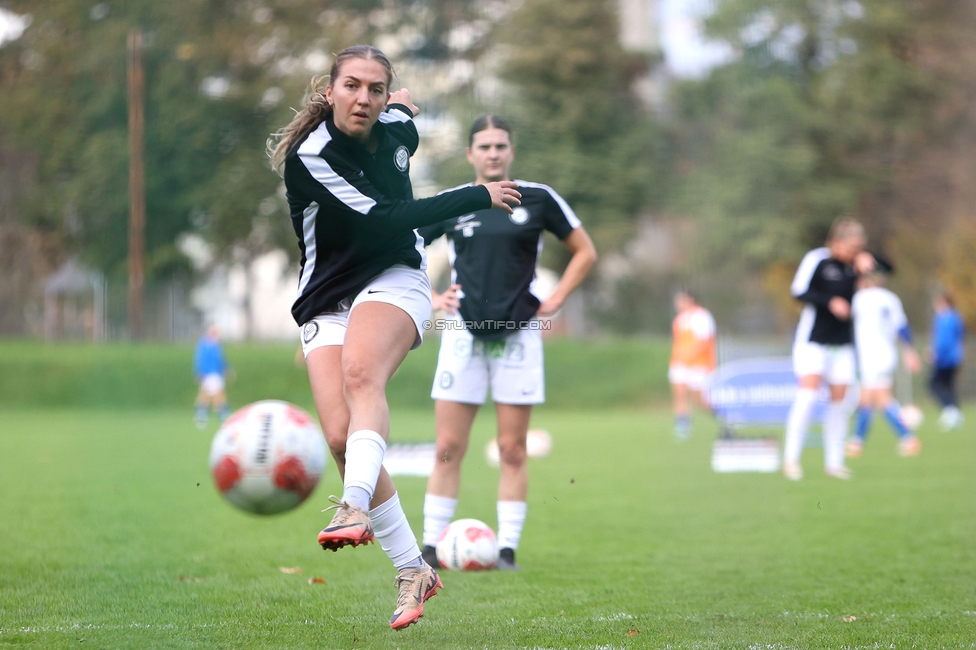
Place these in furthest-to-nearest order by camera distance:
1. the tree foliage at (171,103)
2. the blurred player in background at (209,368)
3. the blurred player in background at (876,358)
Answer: the tree foliage at (171,103), the blurred player in background at (209,368), the blurred player in background at (876,358)

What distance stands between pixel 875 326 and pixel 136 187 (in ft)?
64.3

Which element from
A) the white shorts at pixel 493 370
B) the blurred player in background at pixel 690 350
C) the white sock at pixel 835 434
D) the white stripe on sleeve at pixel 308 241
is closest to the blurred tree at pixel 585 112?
the blurred player in background at pixel 690 350

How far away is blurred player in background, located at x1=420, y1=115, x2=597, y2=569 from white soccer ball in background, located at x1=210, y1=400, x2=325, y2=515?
1.46 m

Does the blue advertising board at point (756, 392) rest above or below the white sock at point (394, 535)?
above

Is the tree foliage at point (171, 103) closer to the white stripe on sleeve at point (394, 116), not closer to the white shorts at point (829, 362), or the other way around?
the white shorts at point (829, 362)

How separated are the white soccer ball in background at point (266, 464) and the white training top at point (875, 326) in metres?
10.5

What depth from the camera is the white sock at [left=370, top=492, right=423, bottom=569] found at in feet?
13.6

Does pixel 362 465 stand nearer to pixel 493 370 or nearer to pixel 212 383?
pixel 493 370

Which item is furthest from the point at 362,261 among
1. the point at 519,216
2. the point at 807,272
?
the point at 807,272

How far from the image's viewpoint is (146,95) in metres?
26.8

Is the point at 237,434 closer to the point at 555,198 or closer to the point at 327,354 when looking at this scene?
the point at 327,354

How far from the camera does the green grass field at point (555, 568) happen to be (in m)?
4.18

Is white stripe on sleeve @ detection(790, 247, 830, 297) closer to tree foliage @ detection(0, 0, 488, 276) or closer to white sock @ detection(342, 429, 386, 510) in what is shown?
white sock @ detection(342, 429, 386, 510)

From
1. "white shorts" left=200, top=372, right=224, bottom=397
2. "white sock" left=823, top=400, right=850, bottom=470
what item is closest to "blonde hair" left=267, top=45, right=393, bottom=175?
"white sock" left=823, top=400, right=850, bottom=470
